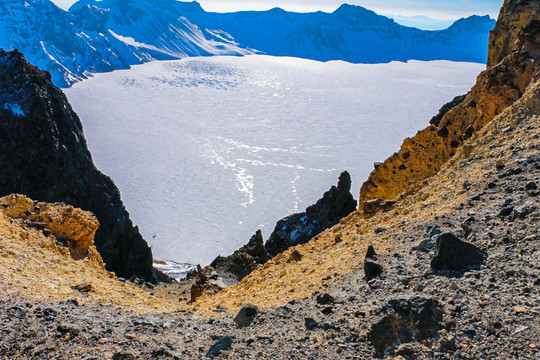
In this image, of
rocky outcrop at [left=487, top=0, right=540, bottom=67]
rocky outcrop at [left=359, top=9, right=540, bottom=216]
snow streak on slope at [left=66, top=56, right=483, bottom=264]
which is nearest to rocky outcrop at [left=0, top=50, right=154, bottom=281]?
snow streak on slope at [left=66, top=56, right=483, bottom=264]

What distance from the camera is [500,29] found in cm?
1530

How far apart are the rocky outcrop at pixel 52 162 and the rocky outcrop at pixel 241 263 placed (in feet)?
27.9

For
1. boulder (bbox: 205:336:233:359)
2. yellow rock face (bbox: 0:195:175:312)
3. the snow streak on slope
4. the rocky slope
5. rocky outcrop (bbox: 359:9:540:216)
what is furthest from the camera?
the snow streak on slope

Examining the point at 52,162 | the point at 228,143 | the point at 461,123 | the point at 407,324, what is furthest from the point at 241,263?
the point at 228,143

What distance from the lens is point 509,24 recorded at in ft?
48.3

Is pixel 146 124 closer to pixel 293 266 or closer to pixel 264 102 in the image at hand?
pixel 264 102

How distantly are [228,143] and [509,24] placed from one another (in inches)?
2684

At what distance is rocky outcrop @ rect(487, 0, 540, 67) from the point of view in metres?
14.3

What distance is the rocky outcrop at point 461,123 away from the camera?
10984mm

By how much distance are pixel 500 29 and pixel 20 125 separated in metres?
23.0

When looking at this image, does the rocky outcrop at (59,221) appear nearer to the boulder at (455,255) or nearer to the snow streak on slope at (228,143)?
the boulder at (455,255)

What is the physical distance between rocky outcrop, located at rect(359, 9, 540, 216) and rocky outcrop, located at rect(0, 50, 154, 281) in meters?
17.5

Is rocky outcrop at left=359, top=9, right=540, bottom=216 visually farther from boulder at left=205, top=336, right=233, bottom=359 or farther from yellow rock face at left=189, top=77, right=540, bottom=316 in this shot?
boulder at left=205, top=336, right=233, bottom=359

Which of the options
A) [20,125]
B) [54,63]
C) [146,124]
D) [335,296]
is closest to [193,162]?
[146,124]
